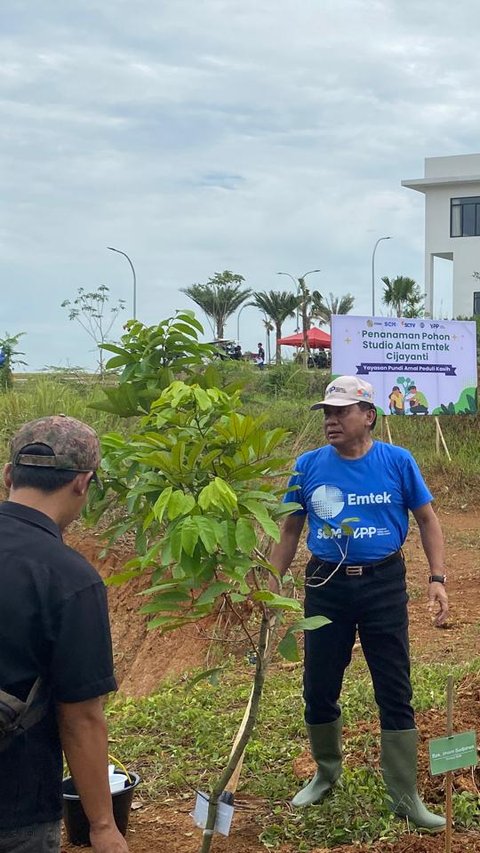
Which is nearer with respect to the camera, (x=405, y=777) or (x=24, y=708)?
(x=24, y=708)

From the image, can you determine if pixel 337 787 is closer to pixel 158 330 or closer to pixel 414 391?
pixel 158 330

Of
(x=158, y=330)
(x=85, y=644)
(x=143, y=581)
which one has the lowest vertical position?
(x=143, y=581)

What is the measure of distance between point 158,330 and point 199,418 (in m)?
0.52

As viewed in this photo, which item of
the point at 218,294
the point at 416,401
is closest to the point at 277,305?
the point at 218,294

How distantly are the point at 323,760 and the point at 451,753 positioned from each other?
93cm

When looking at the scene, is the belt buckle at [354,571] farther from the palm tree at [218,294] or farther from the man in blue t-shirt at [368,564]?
the palm tree at [218,294]

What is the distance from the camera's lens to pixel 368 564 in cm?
362

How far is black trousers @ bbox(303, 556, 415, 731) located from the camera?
361cm

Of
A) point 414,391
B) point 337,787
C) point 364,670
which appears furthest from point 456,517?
point 337,787

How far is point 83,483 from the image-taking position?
7.82 ft

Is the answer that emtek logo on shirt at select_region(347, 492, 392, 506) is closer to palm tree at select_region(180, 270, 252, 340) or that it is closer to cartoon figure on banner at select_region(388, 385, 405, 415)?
cartoon figure on banner at select_region(388, 385, 405, 415)

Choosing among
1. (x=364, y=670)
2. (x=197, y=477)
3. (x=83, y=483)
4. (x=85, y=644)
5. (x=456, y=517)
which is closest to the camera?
(x=85, y=644)

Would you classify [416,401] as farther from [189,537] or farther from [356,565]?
[189,537]

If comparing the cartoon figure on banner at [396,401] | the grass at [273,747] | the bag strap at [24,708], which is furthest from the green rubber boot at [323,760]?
the cartoon figure on banner at [396,401]
